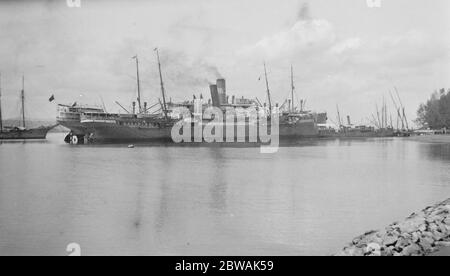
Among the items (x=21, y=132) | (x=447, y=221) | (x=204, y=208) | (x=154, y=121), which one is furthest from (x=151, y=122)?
(x=447, y=221)

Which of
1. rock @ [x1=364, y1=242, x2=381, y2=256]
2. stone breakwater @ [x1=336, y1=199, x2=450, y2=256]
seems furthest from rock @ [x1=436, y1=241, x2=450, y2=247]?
rock @ [x1=364, y1=242, x2=381, y2=256]

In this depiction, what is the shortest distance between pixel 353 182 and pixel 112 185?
5341 millimetres

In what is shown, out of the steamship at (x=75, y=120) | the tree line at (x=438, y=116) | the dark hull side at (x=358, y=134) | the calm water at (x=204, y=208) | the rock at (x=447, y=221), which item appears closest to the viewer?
the rock at (x=447, y=221)

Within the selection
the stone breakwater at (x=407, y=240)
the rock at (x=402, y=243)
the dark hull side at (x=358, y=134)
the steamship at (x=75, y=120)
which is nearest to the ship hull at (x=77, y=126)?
the steamship at (x=75, y=120)

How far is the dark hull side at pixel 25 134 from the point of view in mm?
34094

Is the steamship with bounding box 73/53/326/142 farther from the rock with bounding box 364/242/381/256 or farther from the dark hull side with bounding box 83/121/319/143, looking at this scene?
the rock with bounding box 364/242/381/256

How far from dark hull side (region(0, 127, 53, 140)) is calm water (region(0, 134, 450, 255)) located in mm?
24093

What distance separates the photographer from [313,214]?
6.58 metres

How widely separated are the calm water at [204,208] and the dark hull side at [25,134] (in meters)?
24.1

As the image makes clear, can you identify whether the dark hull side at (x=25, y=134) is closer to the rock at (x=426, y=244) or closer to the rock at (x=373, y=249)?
the rock at (x=373, y=249)

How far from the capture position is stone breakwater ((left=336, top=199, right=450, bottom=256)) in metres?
4.34

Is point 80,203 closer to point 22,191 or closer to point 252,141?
point 22,191
